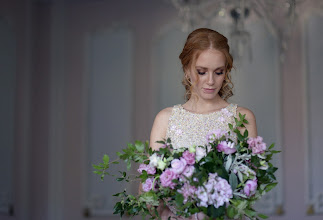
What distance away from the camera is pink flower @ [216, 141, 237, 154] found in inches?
74.9

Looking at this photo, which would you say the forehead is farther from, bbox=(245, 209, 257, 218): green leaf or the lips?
bbox=(245, 209, 257, 218): green leaf

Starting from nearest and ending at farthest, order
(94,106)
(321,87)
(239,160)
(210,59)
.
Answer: (239,160)
(210,59)
(321,87)
(94,106)

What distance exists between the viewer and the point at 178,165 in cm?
186

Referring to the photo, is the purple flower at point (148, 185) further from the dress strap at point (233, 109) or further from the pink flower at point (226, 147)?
the dress strap at point (233, 109)

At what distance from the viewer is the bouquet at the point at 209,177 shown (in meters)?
1.82

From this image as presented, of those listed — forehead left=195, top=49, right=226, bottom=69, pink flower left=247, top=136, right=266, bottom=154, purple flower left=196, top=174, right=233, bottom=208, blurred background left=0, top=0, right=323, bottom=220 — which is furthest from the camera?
blurred background left=0, top=0, right=323, bottom=220

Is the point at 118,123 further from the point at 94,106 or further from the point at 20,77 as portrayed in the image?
the point at 20,77

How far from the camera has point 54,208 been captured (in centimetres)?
573

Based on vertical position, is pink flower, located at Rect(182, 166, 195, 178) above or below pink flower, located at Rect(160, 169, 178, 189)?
above

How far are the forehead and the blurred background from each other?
3.18 m

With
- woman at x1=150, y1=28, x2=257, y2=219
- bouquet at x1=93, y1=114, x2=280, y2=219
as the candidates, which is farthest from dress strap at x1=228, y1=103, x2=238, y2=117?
bouquet at x1=93, y1=114, x2=280, y2=219

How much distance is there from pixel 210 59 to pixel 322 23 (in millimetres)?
3806

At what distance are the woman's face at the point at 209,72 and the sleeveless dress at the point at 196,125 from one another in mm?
132

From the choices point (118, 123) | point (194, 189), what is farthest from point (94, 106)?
point (194, 189)
